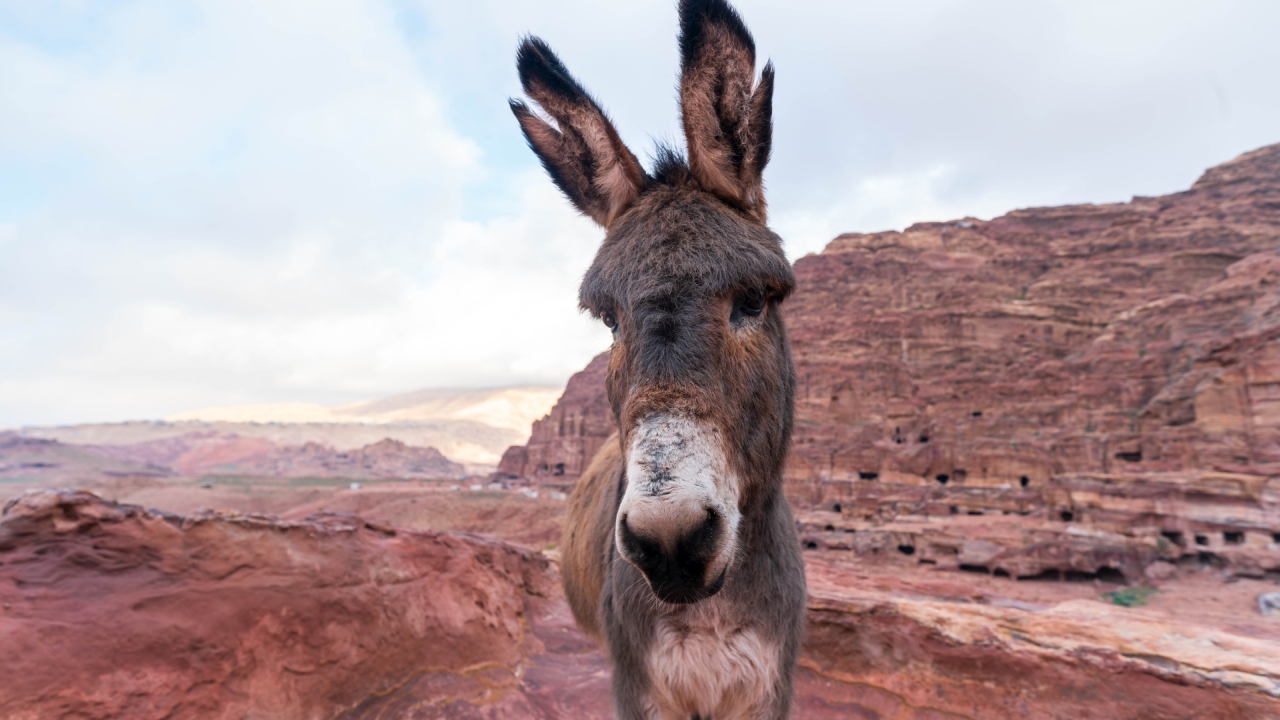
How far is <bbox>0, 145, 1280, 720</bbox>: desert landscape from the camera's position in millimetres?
4457

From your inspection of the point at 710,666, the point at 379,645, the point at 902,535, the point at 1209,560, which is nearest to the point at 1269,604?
the point at 1209,560

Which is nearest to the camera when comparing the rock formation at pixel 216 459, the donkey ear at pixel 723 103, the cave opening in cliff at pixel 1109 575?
the donkey ear at pixel 723 103

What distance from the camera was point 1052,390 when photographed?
41438mm

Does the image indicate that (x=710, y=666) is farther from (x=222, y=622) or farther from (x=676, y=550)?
(x=222, y=622)

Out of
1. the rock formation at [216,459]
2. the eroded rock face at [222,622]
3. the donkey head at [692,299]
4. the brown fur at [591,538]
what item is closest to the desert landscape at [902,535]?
the eroded rock face at [222,622]

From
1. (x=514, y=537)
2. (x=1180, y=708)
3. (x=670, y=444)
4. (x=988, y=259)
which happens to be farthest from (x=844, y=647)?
(x=988, y=259)

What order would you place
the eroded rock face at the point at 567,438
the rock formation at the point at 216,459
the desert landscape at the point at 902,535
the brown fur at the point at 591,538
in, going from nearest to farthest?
1. the brown fur at the point at 591,538
2. the desert landscape at the point at 902,535
3. the eroded rock face at the point at 567,438
4. the rock formation at the point at 216,459

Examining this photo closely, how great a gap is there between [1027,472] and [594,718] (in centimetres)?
3930

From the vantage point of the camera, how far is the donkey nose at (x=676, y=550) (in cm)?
165

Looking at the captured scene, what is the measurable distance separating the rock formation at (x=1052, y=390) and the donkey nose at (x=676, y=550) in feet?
7.25

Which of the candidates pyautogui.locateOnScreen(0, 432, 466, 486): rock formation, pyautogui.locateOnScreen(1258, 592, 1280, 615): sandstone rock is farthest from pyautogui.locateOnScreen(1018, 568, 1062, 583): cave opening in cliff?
pyautogui.locateOnScreen(0, 432, 466, 486): rock formation

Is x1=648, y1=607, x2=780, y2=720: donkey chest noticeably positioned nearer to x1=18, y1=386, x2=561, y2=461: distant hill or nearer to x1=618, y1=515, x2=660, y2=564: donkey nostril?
x1=618, y1=515, x2=660, y2=564: donkey nostril

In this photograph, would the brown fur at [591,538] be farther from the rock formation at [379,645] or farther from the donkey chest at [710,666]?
the rock formation at [379,645]

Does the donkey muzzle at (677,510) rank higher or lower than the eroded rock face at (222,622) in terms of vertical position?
higher
